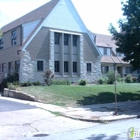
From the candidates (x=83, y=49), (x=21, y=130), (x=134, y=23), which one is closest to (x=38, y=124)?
(x=21, y=130)

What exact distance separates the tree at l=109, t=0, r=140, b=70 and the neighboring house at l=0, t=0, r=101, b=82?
10393 mm

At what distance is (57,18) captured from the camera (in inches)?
1163

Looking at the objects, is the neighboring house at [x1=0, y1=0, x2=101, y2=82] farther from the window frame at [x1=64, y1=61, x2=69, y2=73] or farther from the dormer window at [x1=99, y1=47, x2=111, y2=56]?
the dormer window at [x1=99, y1=47, x2=111, y2=56]

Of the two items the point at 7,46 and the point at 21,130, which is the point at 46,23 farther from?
the point at 21,130

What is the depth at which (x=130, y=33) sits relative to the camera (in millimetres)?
18703

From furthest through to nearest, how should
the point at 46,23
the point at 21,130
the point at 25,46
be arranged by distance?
the point at 46,23, the point at 25,46, the point at 21,130

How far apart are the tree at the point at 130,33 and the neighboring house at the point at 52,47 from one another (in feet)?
34.1

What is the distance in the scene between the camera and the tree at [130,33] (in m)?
18.0

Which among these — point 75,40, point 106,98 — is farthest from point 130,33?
point 75,40

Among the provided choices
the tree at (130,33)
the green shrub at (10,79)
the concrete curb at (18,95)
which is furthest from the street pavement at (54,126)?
the green shrub at (10,79)

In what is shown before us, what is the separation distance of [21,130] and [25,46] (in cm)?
1778

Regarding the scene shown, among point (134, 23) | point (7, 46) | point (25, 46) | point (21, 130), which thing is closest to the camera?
point (21, 130)

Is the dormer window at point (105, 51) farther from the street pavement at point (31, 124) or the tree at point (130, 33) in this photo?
the street pavement at point (31, 124)

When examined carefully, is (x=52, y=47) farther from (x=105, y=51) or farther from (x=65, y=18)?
(x=105, y=51)
